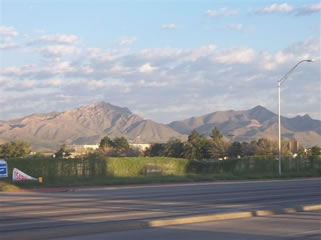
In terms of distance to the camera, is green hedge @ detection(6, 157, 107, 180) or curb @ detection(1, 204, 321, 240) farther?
green hedge @ detection(6, 157, 107, 180)

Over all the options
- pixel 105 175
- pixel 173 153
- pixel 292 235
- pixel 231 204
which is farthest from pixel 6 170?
pixel 173 153

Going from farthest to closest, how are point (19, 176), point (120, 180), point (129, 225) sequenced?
point (120, 180), point (19, 176), point (129, 225)

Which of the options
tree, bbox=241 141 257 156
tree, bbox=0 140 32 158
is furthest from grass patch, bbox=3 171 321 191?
tree, bbox=0 140 32 158

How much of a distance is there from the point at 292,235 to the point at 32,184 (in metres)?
28.8

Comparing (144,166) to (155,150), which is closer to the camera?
(144,166)

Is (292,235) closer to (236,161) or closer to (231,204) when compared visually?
(231,204)

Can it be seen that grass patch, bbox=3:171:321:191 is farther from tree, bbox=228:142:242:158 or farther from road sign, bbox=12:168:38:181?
tree, bbox=228:142:242:158

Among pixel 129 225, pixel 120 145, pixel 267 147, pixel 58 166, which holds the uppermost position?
pixel 120 145

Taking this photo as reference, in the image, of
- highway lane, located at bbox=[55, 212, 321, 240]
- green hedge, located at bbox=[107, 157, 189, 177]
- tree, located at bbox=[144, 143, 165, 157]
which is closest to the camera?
highway lane, located at bbox=[55, 212, 321, 240]

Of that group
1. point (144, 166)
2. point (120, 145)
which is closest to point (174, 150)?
point (120, 145)

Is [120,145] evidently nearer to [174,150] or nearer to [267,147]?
[174,150]

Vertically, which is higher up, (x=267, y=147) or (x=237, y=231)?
(x=267, y=147)

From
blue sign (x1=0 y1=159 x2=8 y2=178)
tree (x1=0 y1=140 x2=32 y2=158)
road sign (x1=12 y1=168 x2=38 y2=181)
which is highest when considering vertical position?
tree (x1=0 y1=140 x2=32 y2=158)

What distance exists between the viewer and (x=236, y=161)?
5747 cm
